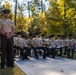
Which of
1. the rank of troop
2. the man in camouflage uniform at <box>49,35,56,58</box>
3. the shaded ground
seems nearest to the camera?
the shaded ground

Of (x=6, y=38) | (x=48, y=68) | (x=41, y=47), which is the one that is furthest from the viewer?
(x=41, y=47)

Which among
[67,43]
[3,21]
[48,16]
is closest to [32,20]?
[48,16]

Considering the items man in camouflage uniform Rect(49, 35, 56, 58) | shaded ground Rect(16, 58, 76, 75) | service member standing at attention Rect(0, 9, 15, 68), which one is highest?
service member standing at attention Rect(0, 9, 15, 68)

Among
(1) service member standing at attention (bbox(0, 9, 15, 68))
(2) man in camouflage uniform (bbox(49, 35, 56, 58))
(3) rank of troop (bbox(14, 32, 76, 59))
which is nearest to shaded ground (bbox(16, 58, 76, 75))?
(1) service member standing at attention (bbox(0, 9, 15, 68))

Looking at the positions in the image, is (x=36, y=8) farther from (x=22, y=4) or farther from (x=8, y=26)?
(x=8, y=26)

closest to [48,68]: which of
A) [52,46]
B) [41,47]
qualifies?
[41,47]

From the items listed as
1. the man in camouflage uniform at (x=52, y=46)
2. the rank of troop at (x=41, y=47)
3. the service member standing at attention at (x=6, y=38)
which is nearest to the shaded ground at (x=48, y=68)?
the service member standing at attention at (x=6, y=38)

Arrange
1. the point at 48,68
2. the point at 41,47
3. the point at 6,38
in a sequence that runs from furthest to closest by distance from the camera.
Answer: the point at 41,47
the point at 48,68
the point at 6,38

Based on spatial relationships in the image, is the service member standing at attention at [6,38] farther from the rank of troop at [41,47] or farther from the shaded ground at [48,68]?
the rank of troop at [41,47]

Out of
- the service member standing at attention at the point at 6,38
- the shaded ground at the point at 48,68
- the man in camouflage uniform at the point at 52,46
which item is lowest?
the shaded ground at the point at 48,68

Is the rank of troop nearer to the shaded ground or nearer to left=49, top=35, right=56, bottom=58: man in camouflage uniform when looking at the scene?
left=49, top=35, right=56, bottom=58: man in camouflage uniform

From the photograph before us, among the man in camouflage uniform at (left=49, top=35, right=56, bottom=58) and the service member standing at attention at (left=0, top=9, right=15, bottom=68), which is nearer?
the service member standing at attention at (left=0, top=9, right=15, bottom=68)

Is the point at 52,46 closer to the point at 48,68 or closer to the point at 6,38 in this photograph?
the point at 48,68

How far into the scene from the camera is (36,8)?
168 ft
